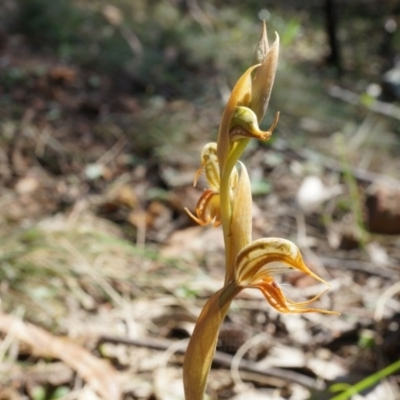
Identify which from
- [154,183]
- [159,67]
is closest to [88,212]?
[154,183]

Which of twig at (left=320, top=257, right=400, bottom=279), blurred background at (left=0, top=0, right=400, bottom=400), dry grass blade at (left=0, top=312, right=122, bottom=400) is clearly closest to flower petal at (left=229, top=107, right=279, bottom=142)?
blurred background at (left=0, top=0, right=400, bottom=400)

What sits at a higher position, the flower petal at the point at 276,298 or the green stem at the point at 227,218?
the green stem at the point at 227,218

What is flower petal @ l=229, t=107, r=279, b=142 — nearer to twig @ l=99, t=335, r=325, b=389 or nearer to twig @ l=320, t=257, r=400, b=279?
twig @ l=99, t=335, r=325, b=389

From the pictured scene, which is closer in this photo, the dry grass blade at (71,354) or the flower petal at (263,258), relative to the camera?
the flower petal at (263,258)

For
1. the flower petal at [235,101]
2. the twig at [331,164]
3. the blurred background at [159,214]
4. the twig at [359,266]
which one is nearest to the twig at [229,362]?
the blurred background at [159,214]

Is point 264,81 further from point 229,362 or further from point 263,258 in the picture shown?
point 229,362

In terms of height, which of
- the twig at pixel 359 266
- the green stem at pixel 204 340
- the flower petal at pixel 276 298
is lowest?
the green stem at pixel 204 340

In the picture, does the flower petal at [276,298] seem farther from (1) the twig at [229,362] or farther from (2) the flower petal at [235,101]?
(1) the twig at [229,362]
